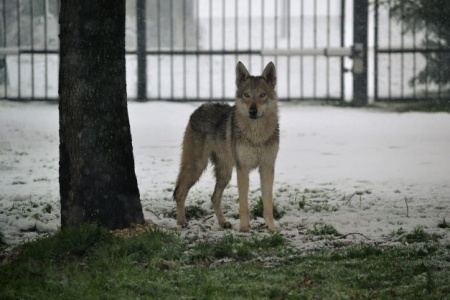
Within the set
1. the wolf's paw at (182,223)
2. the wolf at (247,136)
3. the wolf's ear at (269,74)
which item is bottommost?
the wolf's paw at (182,223)

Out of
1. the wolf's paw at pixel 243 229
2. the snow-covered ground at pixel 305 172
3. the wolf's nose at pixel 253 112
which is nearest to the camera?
the wolf's nose at pixel 253 112

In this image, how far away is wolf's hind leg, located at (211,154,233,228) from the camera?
8.44 metres

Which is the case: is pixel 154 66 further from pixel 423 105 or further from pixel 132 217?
pixel 132 217

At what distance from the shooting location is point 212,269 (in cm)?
623

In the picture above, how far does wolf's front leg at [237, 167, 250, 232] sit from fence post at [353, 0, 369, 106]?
1080 centimetres

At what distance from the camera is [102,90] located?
289 inches

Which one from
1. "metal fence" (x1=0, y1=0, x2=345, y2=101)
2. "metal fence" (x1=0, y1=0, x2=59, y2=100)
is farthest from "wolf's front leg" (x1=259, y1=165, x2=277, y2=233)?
"metal fence" (x1=0, y1=0, x2=59, y2=100)

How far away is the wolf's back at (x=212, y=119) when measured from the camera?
845 cm

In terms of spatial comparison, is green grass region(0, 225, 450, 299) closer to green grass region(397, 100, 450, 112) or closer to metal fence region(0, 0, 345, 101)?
green grass region(397, 100, 450, 112)

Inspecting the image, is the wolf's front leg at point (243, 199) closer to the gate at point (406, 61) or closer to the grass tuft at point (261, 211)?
the grass tuft at point (261, 211)

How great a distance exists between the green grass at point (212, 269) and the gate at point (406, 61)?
11844 millimetres

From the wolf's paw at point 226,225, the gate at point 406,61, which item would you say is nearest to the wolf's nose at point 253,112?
the wolf's paw at point 226,225

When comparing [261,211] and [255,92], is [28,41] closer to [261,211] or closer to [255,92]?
[261,211]

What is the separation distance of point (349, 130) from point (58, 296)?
1087cm
